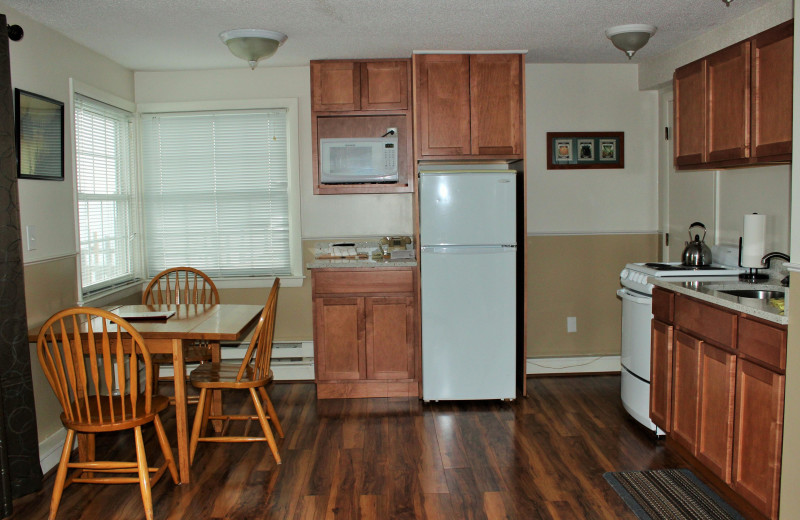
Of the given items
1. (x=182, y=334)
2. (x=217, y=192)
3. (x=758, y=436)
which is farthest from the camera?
(x=217, y=192)

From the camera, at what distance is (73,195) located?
3.84 meters

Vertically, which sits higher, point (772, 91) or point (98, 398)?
point (772, 91)

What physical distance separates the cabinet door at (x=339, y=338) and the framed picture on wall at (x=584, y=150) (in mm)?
1801

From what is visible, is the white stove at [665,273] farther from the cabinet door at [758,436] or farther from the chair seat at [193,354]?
the chair seat at [193,354]

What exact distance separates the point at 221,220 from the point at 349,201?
3.14 ft

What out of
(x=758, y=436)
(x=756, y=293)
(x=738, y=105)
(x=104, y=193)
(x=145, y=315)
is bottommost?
(x=758, y=436)

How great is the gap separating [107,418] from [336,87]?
2665 millimetres

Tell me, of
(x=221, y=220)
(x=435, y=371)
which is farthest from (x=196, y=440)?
(x=221, y=220)

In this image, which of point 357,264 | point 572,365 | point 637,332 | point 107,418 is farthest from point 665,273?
point 107,418

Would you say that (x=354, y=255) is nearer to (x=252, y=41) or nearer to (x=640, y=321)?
(x=252, y=41)

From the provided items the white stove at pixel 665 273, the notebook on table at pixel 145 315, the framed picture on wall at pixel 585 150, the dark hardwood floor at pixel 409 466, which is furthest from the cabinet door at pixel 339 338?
the framed picture on wall at pixel 585 150

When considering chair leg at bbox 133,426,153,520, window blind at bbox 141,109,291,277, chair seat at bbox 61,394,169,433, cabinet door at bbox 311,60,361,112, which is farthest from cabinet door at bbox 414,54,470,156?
chair leg at bbox 133,426,153,520

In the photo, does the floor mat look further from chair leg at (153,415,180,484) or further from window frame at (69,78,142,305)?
window frame at (69,78,142,305)

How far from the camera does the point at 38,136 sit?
347cm
